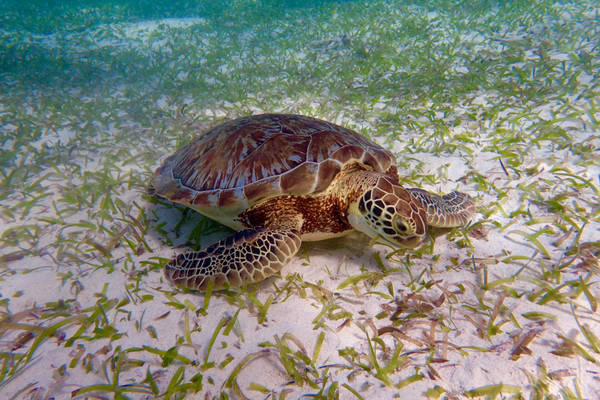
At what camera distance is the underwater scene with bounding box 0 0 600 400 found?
155 cm

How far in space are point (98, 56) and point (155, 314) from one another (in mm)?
8907

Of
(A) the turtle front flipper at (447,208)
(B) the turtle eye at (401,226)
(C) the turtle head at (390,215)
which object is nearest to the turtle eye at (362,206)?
(C) the turtle head at (390,215)

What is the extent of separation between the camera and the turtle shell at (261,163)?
2281 mm

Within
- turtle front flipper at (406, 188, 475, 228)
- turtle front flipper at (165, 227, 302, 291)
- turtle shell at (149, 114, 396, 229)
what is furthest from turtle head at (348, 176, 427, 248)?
turtle front flipper at (165, 227, 302, 291)

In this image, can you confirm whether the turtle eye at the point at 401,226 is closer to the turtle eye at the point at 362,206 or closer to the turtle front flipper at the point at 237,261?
the turtle eye at the point at 362,206

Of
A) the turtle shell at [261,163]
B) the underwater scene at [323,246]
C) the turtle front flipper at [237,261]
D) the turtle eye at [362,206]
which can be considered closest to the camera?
the underwater scene at [323,246]

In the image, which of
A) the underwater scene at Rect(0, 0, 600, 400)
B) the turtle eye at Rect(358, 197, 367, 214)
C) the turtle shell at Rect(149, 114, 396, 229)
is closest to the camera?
the underwater scene at Rect(0, 0, 600, 400)

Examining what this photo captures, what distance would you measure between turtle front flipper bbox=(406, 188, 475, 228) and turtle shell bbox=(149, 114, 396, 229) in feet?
1.64

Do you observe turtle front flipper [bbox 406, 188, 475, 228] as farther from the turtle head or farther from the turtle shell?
the turtle shell

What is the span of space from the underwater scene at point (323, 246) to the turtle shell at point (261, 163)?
28 millimetres

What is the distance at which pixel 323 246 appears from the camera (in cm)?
247

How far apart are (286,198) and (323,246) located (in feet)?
1.92

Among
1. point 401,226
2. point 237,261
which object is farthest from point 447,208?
point 237,261

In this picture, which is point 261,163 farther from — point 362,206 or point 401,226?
point 401,226
